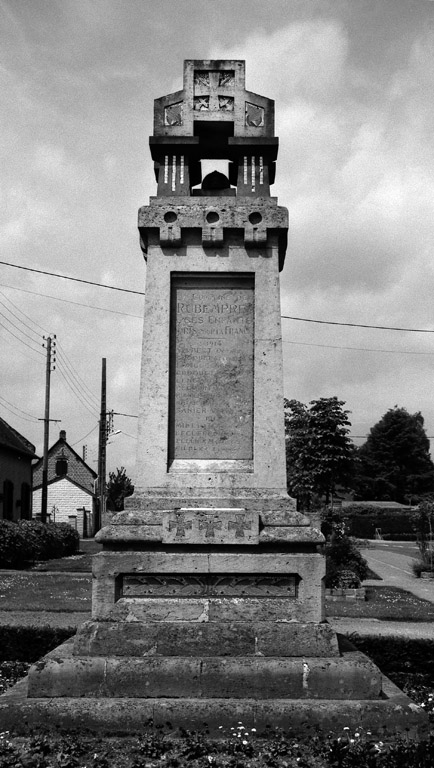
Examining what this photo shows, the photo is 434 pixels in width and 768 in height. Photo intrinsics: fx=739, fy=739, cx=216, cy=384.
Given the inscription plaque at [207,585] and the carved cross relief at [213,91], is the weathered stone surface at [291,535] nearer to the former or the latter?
the inscription plaque at [207,585]

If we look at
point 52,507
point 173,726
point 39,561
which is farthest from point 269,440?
point 52,507

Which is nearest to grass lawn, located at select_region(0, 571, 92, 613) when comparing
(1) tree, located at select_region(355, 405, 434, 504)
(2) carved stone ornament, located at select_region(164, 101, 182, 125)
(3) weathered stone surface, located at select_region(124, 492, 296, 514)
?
(3) weathered stone surface, located at select_region(124, 492, 296, 514)

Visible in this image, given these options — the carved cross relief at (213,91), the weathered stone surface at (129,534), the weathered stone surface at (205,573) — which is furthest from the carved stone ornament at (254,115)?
the weathered stone surface at (205,573)

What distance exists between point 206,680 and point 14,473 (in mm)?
33752

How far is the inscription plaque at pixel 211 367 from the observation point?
686 cm

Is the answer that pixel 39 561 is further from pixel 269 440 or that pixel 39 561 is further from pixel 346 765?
pixel 346 765

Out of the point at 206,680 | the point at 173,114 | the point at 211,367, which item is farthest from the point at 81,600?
the point at 173,114

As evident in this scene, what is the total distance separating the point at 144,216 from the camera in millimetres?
7094

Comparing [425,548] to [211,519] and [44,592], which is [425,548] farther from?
[211,519]

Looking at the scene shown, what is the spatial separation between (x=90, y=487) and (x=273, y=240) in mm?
56243

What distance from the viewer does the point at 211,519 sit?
6254mm

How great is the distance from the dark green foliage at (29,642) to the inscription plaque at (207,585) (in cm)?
286

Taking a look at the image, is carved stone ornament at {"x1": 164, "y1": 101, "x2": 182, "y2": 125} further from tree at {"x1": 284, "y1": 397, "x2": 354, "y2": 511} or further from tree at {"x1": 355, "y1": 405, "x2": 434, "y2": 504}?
tree at {"x1": 355, "y1": 405, "x2": 434, "y2": 504}

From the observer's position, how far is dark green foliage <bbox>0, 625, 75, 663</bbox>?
845cm
